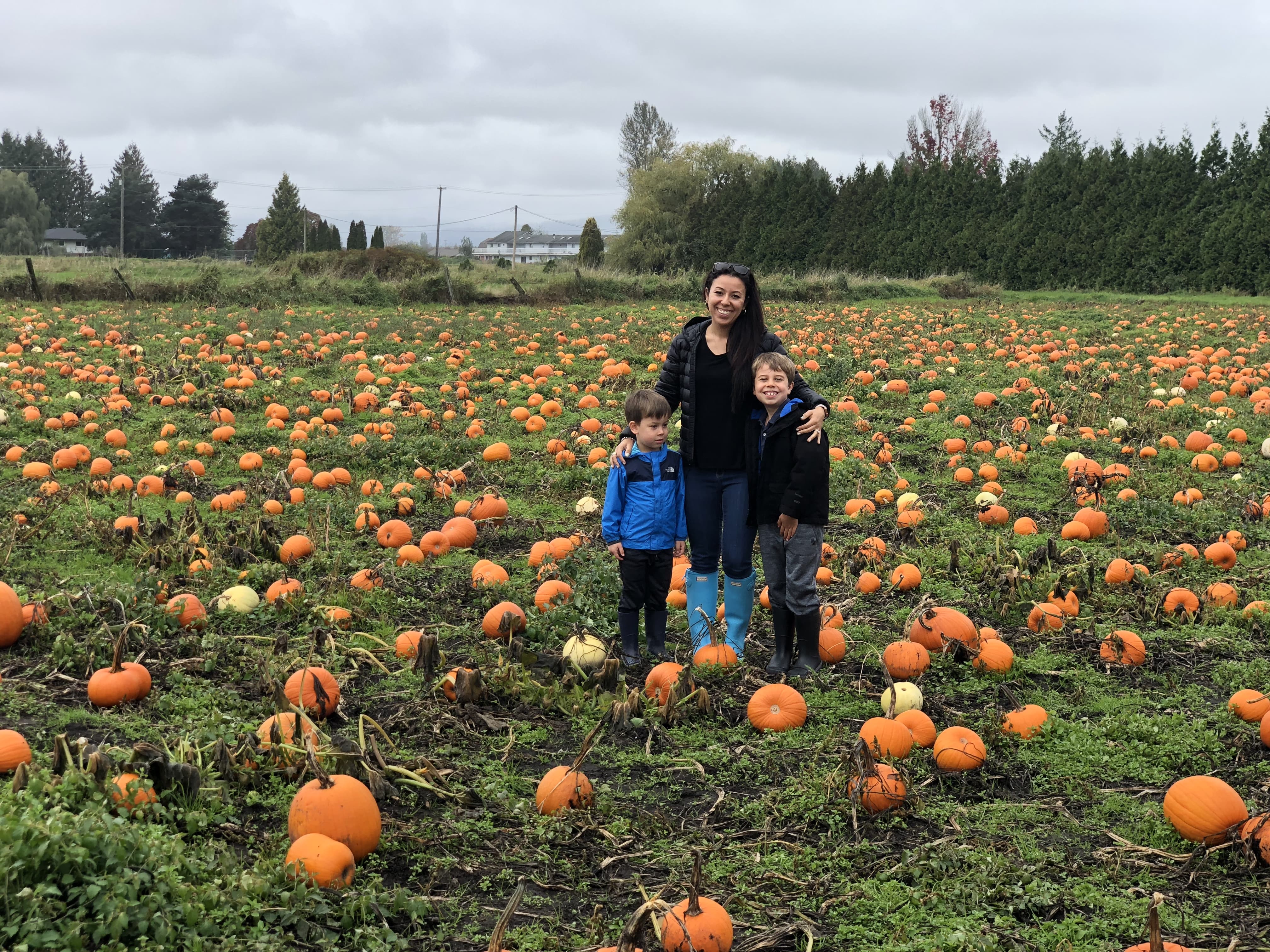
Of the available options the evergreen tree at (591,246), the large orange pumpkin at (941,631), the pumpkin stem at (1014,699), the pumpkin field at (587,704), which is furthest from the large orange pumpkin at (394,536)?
the evergreen tree at (591,246)

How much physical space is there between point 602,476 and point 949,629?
425 cm

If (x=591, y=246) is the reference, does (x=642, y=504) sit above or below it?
below

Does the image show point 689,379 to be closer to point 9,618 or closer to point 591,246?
point 9,618

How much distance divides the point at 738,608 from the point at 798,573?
50 centimetres

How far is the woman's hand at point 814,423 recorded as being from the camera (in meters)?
5.37

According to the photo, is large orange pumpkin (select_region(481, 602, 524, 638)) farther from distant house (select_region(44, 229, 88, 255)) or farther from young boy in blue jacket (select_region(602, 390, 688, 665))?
distant house (select_region(44, 229, 88, 255))

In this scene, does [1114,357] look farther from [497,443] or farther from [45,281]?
[45,281]

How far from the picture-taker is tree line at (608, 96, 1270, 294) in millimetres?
34125

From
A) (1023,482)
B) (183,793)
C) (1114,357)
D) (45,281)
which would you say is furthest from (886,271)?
(183,793)

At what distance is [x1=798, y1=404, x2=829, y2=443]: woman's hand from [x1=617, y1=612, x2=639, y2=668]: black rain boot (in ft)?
4.55

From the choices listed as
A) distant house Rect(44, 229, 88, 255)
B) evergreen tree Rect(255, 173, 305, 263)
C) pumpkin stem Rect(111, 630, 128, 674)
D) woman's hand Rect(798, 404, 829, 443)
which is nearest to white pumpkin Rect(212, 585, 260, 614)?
pumpkin stem Rect(111, 630, 128, 674)

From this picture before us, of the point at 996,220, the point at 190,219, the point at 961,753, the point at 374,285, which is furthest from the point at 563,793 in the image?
the point at 190,219

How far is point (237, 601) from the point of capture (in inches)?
239

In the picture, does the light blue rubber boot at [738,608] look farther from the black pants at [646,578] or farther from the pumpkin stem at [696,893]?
the pumpkin stem at [696,893]
